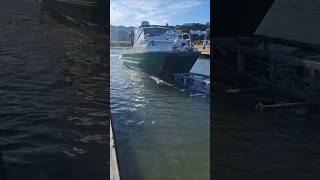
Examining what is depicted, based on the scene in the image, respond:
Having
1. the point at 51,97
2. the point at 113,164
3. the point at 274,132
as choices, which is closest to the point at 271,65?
the point at 274,132

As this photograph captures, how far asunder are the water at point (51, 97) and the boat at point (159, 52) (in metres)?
0.41

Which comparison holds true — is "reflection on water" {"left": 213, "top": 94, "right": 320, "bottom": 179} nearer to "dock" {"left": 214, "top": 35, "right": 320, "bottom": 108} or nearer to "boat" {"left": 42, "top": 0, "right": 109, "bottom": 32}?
"dock" {"left": 214, "top": 35, "right": 320, "bottom": 108}

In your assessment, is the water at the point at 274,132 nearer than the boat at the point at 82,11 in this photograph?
No

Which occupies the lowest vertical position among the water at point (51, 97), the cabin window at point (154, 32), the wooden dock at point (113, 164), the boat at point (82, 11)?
the wooden dock at point (113, 164)

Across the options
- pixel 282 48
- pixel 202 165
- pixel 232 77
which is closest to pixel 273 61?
pixel 282 48

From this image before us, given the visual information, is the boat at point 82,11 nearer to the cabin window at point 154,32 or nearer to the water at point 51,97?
the water at point 51,97

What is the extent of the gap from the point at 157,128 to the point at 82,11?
3.22ft

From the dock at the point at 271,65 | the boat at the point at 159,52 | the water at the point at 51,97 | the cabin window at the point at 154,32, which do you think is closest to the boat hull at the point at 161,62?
the boat at the point at 159,52

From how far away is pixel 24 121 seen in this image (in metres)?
1.91

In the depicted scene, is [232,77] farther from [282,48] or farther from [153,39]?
[153,39]

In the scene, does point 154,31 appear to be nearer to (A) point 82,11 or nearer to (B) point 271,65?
(A) point 82,11

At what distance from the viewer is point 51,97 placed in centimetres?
196

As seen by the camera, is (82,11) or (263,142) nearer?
(82,11)

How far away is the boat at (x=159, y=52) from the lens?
2383mm
